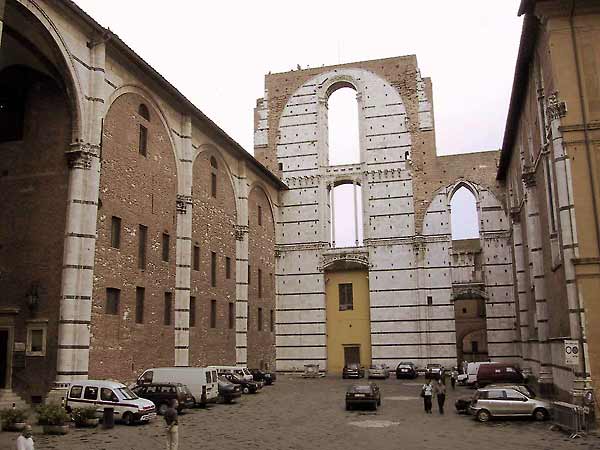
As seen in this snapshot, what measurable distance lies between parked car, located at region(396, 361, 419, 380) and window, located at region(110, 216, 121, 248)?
21407mm

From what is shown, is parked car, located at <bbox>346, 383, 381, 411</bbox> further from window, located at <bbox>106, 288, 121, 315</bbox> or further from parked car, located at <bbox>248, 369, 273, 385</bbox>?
parked car, located at <bbox>248, 369, 273, 385</bbox>

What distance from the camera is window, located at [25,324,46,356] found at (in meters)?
21.7

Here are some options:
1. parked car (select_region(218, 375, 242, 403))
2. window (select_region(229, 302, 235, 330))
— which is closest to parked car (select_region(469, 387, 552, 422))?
parked car (select_region(218, 375, 242, 403))

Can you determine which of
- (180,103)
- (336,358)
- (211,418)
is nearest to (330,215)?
(336,358)

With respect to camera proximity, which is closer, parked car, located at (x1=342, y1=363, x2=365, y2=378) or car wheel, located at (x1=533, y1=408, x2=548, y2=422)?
car wheel, located at (x1=533, y1=408, x2=548, y2=422)

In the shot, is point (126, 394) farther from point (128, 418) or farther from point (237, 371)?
point (237, 371)

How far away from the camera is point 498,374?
2933 centimetres

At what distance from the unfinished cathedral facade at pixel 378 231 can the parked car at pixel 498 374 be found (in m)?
11.0

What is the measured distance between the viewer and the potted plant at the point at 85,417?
59.6ft

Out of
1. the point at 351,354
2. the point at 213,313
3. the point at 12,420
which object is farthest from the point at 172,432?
Result: the point at 351,354

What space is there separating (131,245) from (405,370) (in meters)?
20.8

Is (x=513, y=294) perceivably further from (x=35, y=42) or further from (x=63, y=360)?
(x=35, y=42)

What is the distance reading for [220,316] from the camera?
112 feet

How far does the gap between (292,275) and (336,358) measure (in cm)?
691
